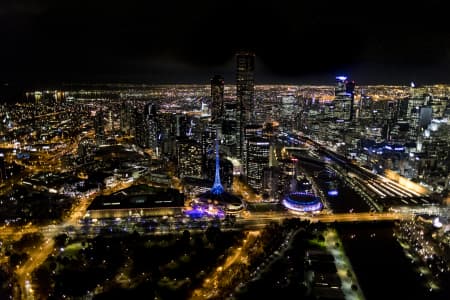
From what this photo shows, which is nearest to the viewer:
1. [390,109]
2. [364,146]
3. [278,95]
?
[364,146]

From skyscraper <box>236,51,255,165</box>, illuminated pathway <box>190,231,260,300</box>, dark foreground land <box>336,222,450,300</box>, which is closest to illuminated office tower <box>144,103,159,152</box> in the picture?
skyscraper <box>236,51,255,165</box>

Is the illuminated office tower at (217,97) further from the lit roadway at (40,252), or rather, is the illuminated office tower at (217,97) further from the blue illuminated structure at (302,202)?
the lit roadway at (40,252)

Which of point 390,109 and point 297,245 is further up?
point 390,109

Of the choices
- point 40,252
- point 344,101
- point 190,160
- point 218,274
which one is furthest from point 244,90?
point 40,252

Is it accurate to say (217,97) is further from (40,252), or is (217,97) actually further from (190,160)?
(40,252)

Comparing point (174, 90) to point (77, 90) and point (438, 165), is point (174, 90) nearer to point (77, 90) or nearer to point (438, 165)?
point (77, 90)

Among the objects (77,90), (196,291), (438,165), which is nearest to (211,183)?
(196,291)
